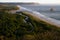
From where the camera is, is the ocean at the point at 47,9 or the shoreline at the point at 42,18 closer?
the shoreline at the point at 42,18

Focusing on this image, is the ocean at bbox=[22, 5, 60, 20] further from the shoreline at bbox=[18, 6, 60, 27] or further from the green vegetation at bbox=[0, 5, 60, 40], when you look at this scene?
the green vegetation at bbox=[0, 5, 60, 40]

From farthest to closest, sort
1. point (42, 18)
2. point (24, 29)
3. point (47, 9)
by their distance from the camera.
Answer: point (47, 9)
point (42, 18)
point (24, 29)

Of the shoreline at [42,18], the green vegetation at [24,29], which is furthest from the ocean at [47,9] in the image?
the green vegetation at [24,29]

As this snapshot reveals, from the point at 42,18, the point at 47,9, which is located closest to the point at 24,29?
the point at 42,18

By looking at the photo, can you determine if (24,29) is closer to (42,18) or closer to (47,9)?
(42,18)

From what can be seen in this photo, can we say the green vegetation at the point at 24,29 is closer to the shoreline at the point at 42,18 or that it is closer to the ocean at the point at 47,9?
the shoreline at the point at 42,18

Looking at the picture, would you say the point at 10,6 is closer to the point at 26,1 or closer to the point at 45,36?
the point at 26,1

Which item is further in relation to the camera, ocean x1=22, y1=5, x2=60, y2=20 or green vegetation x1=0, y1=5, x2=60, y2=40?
ocean x1=22, y1=5, x2=60, y2=20

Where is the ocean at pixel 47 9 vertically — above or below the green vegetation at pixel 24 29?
above

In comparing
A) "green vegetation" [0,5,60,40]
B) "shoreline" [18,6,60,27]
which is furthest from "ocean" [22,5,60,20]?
"green vegetation" [0,5,60,40]
